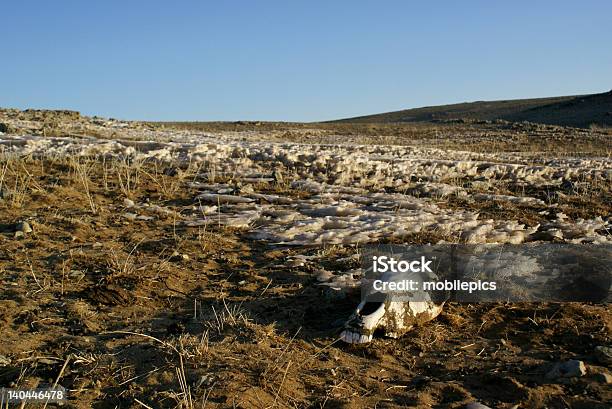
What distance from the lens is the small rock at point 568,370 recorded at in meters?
3.15

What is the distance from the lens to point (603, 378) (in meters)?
3.11

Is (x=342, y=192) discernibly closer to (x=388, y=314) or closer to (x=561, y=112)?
(x=388, y=314)

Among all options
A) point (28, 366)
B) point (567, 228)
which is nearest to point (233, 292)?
point (28, 366)

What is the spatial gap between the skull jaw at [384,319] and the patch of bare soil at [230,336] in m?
0.07

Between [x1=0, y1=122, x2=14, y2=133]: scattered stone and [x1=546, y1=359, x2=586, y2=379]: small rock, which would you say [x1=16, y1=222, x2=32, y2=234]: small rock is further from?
[x1=0, y1=122, x2=14, y2=133]: scattered stone

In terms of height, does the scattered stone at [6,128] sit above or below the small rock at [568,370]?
above

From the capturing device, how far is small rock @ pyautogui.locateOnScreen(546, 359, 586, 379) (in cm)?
315

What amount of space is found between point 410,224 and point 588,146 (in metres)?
20.4

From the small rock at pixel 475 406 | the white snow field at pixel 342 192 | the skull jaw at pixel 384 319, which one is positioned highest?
the white snow field at pixel 342 192

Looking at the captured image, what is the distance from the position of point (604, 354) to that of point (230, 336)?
2.29 meters

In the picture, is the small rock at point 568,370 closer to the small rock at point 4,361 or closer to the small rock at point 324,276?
the small rock at point 324,276

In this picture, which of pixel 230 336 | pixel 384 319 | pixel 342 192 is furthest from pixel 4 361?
pixel 342 192

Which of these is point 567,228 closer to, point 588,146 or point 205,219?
point 205,219

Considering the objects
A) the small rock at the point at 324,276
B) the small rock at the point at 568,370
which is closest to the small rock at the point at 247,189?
the small rock at the point at 324,276
